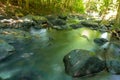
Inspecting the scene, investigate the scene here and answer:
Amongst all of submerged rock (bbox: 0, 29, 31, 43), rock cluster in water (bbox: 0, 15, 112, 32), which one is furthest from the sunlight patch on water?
rock cluster in water (bbox: 0, 15, 112, 32)

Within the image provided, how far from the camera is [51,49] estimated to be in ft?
28.0

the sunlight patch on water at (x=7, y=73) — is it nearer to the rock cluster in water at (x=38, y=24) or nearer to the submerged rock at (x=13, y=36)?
the submerged rock at (x=13, y=36)

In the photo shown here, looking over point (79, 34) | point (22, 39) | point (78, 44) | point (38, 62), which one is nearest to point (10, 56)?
point (38, 62)

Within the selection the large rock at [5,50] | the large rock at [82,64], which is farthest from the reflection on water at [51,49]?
the large rock at [5,50]

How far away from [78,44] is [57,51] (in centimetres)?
140

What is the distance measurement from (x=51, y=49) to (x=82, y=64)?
7.75 ft

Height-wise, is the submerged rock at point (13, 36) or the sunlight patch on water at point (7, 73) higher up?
the submerged rock at point (13, 36)

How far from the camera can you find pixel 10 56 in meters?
7.42

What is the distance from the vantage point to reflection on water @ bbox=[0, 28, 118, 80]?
22.0ft

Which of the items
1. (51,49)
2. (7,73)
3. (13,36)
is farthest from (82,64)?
(13,36)

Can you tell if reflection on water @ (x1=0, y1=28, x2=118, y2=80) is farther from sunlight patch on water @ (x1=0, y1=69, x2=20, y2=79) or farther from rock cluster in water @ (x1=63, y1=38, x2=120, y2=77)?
sunlight patch on water @ (x1=0, y1=69, x2=20, y2=79)

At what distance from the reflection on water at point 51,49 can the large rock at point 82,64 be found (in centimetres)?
21

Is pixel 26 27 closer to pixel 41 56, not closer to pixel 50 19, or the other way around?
pixel 50 19

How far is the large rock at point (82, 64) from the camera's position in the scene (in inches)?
251
